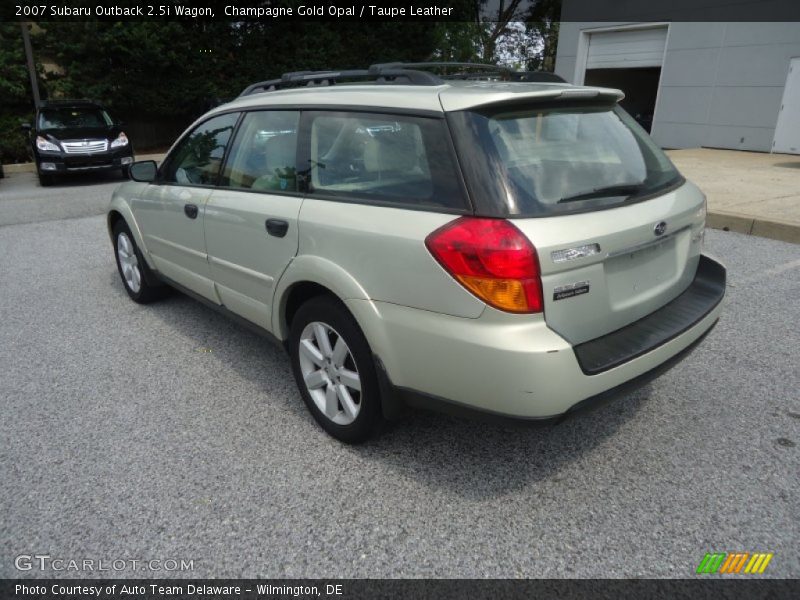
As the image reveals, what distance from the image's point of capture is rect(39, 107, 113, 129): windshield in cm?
1317

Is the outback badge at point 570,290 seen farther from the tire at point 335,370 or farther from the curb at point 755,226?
the curb at point 755,226

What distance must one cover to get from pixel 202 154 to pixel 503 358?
2688mm

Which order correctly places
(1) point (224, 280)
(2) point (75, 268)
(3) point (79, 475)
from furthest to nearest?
(2) point (75, 268)
(1) point (224, 280)
(3) point (79, 475)

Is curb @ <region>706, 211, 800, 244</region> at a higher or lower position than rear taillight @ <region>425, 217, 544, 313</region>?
lower

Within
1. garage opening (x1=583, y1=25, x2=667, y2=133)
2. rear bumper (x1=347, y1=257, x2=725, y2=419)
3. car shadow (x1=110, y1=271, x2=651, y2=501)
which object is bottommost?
car shadow (x1=110, y1=271, x2=651, y2=501)

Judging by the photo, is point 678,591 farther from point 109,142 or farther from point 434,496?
point 109,142

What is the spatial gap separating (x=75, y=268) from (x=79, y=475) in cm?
420

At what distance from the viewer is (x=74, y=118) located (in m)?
13.5

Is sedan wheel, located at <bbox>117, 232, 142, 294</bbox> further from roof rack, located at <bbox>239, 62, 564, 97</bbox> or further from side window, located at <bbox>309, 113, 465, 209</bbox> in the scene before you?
side window, located at <bbox>309, 113, 465, 209</bbox>

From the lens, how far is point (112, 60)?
752 inches

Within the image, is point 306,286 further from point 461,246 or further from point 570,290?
point 570,290

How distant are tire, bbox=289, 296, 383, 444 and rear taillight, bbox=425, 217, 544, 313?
645 millimetres

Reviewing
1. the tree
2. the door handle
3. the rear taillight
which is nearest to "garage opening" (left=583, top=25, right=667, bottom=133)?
the tree

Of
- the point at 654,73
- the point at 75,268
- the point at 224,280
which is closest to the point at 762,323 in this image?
the point at 224,280
